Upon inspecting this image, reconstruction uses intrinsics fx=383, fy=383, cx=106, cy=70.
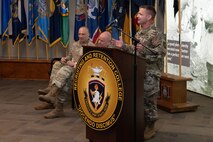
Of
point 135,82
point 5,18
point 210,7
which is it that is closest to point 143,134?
point 135,82

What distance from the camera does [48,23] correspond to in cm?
743

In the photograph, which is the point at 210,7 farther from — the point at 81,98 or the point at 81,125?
the point at 81,98

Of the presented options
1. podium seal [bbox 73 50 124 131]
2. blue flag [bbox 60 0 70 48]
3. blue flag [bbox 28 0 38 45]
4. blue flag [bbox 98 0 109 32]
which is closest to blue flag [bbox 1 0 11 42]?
blue flag [bbox 28 0 38 45]

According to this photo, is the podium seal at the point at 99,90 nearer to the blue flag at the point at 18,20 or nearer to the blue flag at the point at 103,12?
the blue flag at the point at 103,12

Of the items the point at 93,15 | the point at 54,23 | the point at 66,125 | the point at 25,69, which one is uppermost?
the point at 93,15

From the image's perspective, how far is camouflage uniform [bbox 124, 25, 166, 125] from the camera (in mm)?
3543

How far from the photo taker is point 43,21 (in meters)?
7.38

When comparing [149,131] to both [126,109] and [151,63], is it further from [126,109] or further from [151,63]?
[126,109]

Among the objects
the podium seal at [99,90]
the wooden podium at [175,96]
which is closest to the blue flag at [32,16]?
the wooden podium at [175,96]

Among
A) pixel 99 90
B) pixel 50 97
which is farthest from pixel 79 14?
pixel 99 90

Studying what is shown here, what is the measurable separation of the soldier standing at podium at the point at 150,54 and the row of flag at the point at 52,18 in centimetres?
325

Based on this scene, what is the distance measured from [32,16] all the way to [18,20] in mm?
283

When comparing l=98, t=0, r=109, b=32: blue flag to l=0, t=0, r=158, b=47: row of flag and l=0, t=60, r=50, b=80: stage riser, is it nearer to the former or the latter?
l=0, t=0, r=158, b=47: row of flag

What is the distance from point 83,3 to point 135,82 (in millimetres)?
4463
